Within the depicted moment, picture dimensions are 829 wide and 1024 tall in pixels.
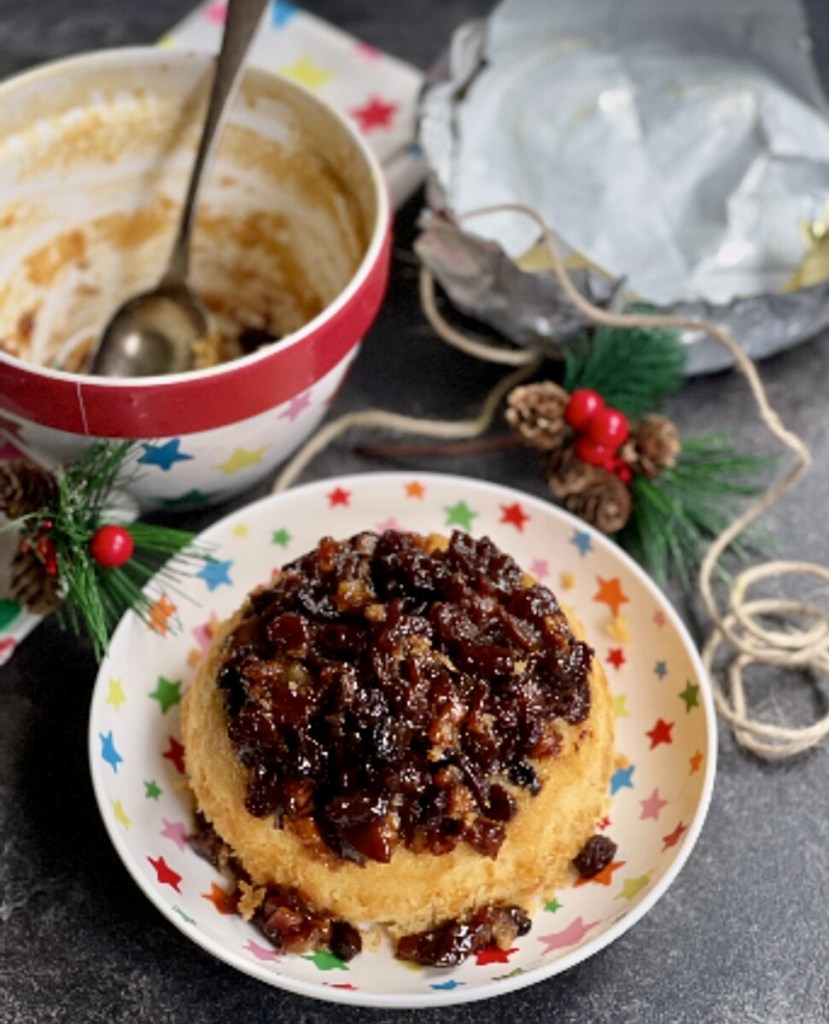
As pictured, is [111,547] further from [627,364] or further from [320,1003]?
[627,364]

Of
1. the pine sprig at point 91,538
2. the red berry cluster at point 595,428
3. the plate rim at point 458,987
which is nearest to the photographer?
the plate rim at point 458,987

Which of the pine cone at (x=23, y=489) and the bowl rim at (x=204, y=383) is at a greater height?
the bowl rim at (x=204, y=383)

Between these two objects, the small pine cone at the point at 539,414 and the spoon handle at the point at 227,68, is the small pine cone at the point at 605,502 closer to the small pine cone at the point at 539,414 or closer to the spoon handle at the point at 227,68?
the small pine cone at the point at 539,414

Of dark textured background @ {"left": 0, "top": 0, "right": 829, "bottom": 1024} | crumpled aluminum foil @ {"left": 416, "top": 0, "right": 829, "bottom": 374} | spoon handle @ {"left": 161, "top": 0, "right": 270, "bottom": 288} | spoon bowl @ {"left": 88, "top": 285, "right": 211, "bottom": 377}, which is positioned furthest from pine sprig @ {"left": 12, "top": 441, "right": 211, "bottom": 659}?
crumpled aluminum foil @ {"left": 416, "top": 0, "right": 829, "bottom": 374}

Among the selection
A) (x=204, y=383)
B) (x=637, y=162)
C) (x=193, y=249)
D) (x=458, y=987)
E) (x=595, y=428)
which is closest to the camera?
(x=458, y=987)

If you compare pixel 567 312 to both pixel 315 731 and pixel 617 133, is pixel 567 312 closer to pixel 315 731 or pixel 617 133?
pixel 617 133

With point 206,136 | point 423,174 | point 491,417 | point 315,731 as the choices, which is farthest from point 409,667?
point 423,174

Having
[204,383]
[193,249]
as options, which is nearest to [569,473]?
[204,383]

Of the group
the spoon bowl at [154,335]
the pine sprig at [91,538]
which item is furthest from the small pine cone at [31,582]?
the spoon bowl at [154,335]
